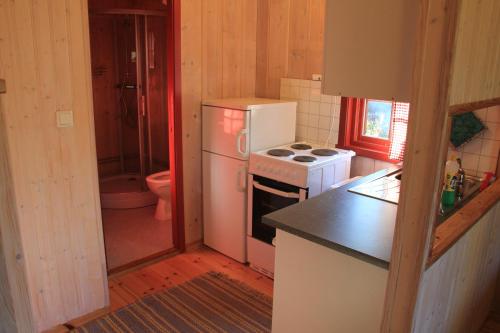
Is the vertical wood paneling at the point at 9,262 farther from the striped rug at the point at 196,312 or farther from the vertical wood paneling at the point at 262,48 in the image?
the vertical wood paneling at the point at 262,48

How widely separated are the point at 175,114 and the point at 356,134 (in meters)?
1.43

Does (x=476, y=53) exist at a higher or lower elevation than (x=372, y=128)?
higher

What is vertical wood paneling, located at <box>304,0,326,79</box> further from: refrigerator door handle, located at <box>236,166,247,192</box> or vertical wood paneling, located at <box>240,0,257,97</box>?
refrigerator door handle, located at <box>236,166,247,192</box>

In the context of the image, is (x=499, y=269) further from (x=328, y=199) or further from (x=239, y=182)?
(x=239, y=182)

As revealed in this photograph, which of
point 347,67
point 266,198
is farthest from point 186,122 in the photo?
point 347,67

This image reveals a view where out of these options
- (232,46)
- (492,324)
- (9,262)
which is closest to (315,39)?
(232,46)

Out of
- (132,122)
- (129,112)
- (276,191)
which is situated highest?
(129,112)

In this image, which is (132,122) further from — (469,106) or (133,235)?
(469,106)

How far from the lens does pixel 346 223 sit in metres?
1.84

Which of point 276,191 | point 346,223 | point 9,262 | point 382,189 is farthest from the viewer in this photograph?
point 276,191

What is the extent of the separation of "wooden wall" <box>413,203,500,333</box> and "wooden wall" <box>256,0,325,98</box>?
168cm

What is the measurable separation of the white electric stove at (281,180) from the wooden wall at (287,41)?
0.65 meters

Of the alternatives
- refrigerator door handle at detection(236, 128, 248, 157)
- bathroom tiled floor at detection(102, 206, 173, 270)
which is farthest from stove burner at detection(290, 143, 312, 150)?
bathroom tiled floor at detection(102, 206, 173, 270)

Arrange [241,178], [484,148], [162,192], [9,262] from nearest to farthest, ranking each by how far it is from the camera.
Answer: [9,262]
[484,148]
[241,178]
[162,192]
